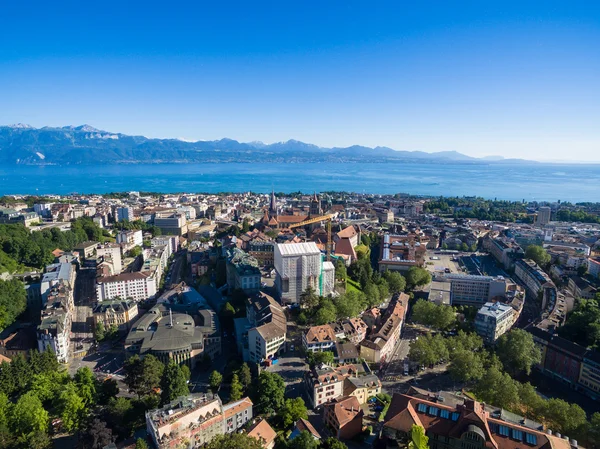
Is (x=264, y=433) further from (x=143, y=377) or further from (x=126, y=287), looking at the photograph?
(x=126, y=287)

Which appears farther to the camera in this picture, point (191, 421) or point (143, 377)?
point (143, 377)

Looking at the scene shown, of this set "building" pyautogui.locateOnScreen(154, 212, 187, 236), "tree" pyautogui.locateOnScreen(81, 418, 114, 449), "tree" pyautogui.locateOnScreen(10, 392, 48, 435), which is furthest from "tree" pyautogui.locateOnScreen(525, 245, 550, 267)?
"tree" pyautogui.locateOnScreen(10, 392, 48, 435)

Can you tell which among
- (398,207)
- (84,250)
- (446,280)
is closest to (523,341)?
(446,280)

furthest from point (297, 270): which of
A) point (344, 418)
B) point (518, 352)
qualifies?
point (518, 352)

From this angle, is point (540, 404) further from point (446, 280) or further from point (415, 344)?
point (446, 280)

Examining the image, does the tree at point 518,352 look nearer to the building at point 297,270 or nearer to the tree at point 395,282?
the tree at point 395,282

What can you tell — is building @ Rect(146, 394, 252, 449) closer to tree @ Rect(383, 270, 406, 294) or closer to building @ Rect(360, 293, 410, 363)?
building @ Rect(360, 293, 410, 363)
